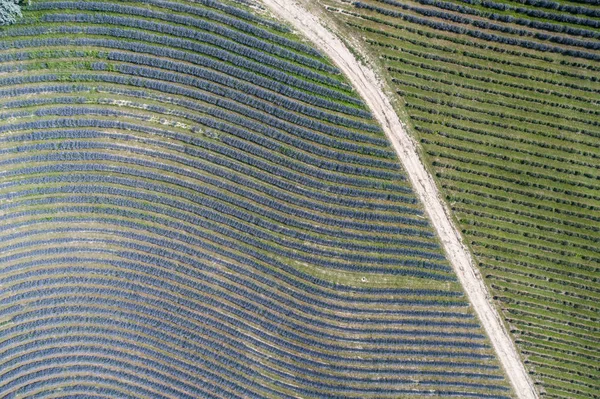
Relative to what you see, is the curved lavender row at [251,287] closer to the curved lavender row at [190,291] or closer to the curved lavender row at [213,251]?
the curved lavender row at [213,251]

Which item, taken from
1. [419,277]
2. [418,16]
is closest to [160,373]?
[419,277]

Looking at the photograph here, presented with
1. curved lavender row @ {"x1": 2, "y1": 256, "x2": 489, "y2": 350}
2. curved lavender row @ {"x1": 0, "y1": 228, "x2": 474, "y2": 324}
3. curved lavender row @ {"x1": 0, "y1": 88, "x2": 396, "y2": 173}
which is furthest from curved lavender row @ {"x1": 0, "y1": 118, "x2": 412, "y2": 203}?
curved lavender row @ {"x1": 2, "y1": 256, "x2": 489, "y2": 350}

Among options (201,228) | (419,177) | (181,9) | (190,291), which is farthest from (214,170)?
(419,177)

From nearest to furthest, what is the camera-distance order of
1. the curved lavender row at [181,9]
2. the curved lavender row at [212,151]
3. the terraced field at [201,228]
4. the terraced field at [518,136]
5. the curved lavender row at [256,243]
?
1. the curved lavender row at [181,9]
2. the terraced field at [518,136]
3. the terraced field at [201,228]
4. the curved lavender row at [212,151]
5. the curved lavender row at [256,243]

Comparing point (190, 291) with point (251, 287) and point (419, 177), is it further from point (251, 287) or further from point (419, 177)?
point (419, 177)

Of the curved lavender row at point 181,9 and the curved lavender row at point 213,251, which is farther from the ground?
the curved lavender row at point 181,9

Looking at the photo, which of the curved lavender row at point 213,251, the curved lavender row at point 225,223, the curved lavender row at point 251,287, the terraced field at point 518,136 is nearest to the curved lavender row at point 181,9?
the terraced field at point 518,136
